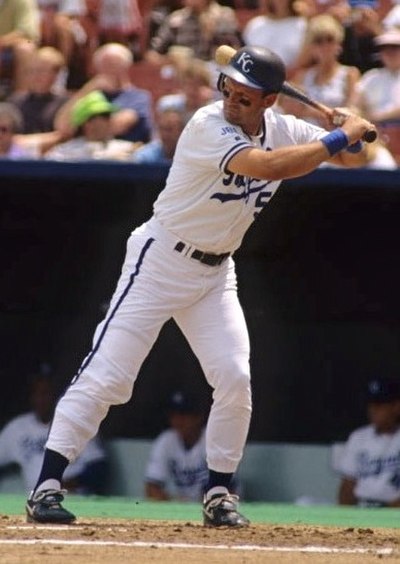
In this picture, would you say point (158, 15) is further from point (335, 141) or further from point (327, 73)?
point (335, 141)

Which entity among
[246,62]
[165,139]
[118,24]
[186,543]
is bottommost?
[186,543]

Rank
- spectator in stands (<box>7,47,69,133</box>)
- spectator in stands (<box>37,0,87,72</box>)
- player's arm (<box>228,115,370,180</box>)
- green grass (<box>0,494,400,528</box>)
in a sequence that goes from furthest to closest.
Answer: spectator in stands (<box>37,0,87,72</box>), spectator in stands (<box>7,47,69,133</box>), green grass (<box>0,494,400,528</box>), player's arm (<box>228,115,370,180</box>)

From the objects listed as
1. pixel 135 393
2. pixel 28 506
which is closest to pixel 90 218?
pixel 135 393

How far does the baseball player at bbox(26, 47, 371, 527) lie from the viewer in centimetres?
504

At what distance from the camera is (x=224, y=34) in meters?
8.96

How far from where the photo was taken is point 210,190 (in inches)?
199

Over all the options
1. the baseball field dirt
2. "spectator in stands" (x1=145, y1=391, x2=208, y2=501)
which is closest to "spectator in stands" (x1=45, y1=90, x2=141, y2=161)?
"spectator in stands" (x1=145, y1=391, x2=208, y2=501)

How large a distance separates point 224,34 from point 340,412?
2.48 meters

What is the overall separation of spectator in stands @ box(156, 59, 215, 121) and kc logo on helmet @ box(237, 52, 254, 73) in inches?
115

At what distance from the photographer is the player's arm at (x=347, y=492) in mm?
7695

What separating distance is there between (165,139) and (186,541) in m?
3.38

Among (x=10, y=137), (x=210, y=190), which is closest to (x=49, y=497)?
(x=210, y=190)

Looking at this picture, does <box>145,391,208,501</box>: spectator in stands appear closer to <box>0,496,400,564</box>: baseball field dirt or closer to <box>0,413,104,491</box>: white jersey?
<box>0,413,104,491</box>: white jersey

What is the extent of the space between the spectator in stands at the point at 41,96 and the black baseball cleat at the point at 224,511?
12.2ft
